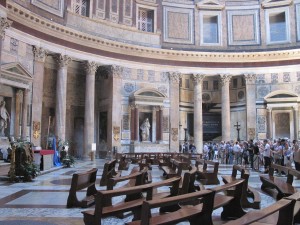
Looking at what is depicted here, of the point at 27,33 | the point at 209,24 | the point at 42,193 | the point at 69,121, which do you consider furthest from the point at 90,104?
the point at 42,193

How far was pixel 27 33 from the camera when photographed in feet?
67.8

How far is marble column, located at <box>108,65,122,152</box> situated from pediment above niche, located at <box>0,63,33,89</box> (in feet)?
23.6

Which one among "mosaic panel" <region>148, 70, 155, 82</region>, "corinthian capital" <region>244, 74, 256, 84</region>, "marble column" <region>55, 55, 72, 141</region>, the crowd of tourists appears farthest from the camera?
"corinthian capital" <region>244, 74, 256, 84</region>

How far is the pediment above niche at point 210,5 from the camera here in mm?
29959

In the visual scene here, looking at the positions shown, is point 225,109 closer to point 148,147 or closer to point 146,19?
point 148,147

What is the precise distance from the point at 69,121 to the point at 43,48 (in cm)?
717

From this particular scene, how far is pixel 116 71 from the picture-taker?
26.0 metres

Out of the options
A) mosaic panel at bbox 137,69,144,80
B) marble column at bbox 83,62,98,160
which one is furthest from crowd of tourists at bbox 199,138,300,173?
marble column at bbox 83,62,98,160

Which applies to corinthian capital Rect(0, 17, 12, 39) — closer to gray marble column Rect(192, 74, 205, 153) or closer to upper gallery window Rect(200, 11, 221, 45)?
gray marble column Rect(192, 74, 205, 153)

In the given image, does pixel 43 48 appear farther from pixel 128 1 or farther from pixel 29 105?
pixel 128 1

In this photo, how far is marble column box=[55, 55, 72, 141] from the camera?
73.6 feet

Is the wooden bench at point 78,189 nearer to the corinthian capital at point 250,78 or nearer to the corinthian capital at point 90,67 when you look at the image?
the corinthian capital at point 90,67

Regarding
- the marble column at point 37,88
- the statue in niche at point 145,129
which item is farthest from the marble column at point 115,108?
the marble column at point 37,88

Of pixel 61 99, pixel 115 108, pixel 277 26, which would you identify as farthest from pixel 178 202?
pixel 277 26
